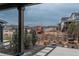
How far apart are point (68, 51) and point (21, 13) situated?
119 centimetres

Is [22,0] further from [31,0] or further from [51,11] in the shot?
[51,11]

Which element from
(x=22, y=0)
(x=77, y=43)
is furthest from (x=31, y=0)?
(x=77, y=43)

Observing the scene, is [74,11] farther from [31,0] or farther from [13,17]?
[13,17]

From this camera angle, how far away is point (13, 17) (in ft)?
14.9

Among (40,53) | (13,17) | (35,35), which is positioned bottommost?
(40,53)

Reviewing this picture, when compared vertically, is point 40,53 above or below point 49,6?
below

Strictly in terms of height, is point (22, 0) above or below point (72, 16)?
above

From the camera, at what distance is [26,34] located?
4.56 m

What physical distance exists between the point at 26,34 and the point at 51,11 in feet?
2.21

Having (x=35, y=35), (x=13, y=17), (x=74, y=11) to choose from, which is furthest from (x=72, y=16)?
(x=13, y=17)

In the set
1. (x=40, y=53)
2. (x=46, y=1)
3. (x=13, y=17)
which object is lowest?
(x=40, y=53)

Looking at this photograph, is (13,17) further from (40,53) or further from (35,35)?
(40,53)

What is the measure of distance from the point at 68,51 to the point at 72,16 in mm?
688

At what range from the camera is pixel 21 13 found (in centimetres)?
453
